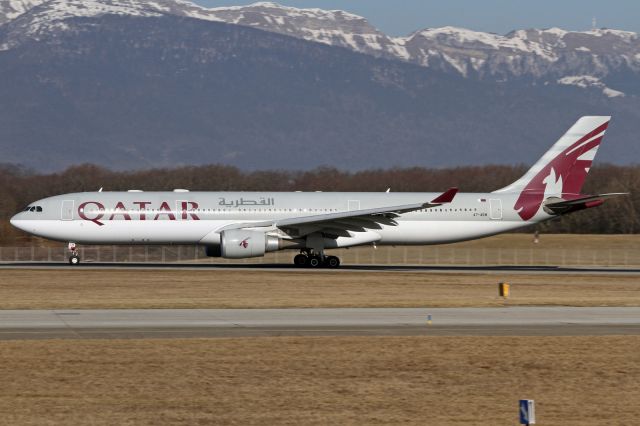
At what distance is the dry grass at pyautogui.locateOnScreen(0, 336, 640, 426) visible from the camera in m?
19.4

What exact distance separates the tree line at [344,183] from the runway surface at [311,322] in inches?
3107

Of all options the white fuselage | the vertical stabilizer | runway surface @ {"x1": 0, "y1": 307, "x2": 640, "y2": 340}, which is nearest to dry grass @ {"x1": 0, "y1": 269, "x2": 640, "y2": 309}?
runway surface @ {"x1": 0, "y1": 307, "x2": 640, "y2": 340}

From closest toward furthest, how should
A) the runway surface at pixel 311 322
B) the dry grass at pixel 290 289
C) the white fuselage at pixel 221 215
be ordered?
the runway surface at pixel 311 322 → the dry grass at pixel 290 289 → the white fuselage at pixel 221 215

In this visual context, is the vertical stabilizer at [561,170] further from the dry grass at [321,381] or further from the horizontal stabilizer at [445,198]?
the dry grass at [321,381]

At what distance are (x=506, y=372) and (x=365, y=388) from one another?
3352 millimetres

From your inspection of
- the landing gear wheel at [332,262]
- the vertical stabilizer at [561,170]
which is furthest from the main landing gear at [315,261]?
the vertical stabilizer at [561,170]

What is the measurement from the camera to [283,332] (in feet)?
95.3

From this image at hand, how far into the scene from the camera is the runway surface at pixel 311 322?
29.0m

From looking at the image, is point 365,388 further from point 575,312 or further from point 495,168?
point 495,168

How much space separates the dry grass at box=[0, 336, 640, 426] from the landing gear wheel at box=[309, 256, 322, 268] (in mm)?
30631

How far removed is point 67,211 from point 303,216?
11.2 metres

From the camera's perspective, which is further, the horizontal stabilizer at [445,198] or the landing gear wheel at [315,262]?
the landing gear wheel at [315,262]

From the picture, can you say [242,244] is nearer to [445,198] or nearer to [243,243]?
[243,243]

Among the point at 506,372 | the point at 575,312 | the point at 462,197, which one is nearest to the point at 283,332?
the point at 506,372
